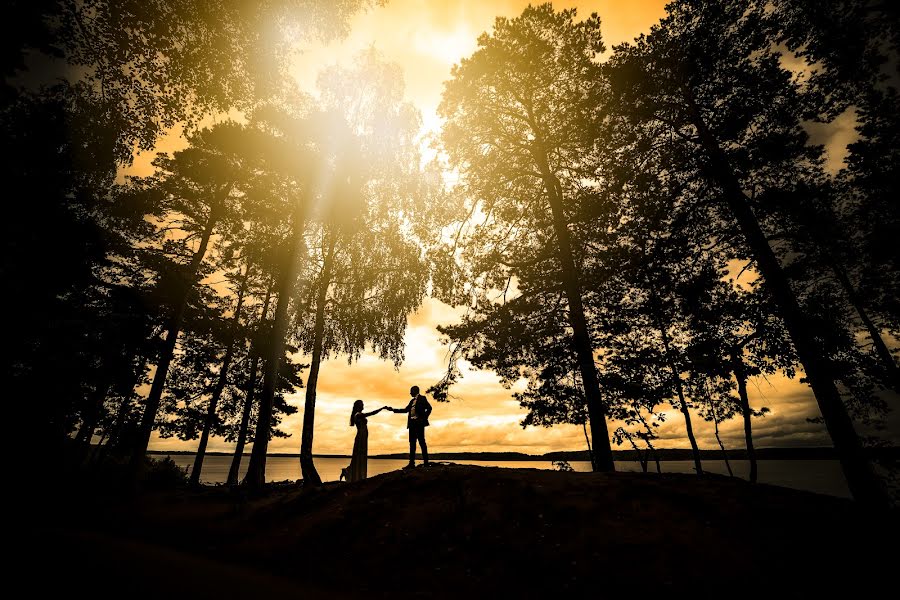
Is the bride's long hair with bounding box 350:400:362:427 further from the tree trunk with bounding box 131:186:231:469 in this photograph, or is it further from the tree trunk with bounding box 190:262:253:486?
the tree trunk with bounding box 190:262:253:486

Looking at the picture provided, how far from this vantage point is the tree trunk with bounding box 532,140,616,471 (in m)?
10.1

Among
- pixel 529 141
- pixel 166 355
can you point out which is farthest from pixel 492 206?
pixel 166 355

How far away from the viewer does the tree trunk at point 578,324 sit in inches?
397

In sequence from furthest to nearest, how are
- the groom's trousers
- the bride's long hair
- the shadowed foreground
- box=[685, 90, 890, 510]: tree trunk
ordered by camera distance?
the bride's long hair, the groom's trousers, box=[685, 90, 890, 510]: tree trunk, the shadowed foreground

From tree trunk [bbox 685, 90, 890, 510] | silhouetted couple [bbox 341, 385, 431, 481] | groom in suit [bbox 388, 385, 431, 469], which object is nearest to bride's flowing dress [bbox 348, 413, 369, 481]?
silhouetted couple [bbox 341, 385, 431, 481]

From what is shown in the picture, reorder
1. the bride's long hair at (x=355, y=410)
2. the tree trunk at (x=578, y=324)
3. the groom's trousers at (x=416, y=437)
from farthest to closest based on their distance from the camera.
→ the bride's long hair at (x=355, y=410)
the tree trunk at (x=578, y=324)
the groom's trousers at (x=416, y=437)

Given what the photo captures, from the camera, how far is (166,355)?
45.7 ft

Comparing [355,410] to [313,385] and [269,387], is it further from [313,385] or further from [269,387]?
[313,385]

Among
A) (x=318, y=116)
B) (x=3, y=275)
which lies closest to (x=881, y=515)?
(x=318, y=116)

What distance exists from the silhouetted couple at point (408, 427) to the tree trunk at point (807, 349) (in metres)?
9.66

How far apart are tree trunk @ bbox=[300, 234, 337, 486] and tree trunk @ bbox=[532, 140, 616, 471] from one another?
30.1 feet

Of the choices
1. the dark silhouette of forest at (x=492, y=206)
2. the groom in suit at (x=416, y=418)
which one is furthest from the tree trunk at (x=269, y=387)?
the groom in suit at (x=416, y=418)

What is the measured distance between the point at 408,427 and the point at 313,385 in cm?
614

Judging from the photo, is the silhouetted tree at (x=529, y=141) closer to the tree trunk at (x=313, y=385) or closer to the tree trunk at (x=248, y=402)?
the tree trunk at (x=313, y=385)
